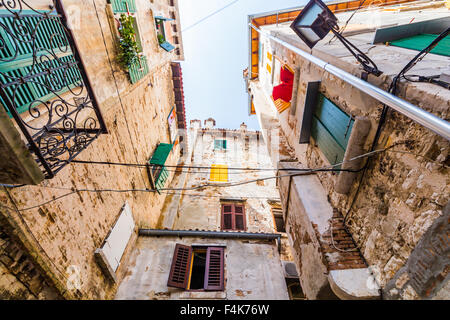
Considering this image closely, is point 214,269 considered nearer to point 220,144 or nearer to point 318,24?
point 318,24

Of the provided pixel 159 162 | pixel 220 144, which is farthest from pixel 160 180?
pixel 220 144

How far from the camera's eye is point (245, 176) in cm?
1344

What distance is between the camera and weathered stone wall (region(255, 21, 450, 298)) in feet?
6.89

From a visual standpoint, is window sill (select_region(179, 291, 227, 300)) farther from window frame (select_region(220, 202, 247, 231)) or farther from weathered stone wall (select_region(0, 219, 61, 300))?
weathered stone wall (select_region(0, 219, 61, 300))

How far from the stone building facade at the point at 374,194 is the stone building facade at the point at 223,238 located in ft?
5.30

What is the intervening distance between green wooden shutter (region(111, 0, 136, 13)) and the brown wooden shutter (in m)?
8.22

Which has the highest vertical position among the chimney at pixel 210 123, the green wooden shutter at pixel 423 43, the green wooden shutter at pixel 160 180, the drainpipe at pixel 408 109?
the green wooden shutter at pixel 423 43

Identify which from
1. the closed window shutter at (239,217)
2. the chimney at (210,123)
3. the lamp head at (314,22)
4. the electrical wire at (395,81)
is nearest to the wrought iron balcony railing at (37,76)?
the lamp head at (314,22)

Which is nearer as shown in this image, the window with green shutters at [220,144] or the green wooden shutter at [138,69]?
the green wooden shutter at [138,69]

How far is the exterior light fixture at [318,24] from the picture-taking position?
3027 millimetres

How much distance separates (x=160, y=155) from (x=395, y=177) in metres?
8.05

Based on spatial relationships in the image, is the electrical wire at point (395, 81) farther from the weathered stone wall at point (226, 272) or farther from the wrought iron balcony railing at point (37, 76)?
the weathered stone wall at point (226, 272)

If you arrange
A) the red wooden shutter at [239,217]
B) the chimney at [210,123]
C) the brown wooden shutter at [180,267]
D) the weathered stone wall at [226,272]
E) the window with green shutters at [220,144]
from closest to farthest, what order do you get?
the weathered stone wall at [226,272], the brown wooden shutter at [180,267], the red wooden shutter at [239,217], the window with green shutters at [220,144], the chimney at [210,123]

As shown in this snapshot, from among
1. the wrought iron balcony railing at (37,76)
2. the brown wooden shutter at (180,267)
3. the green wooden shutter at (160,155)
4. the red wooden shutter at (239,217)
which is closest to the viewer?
the wrought iron balcony railing at (37,76)
